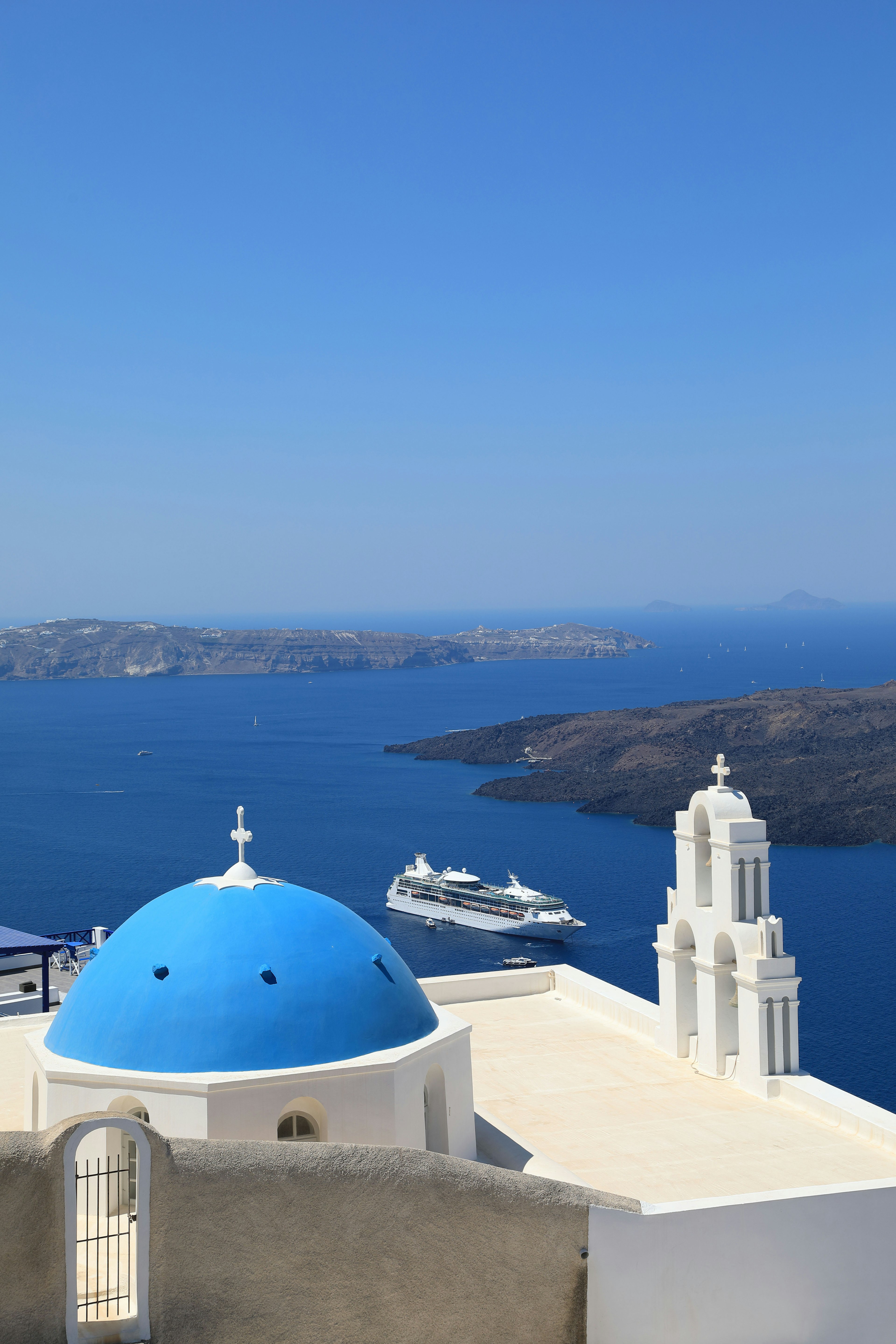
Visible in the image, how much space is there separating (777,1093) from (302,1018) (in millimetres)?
6328

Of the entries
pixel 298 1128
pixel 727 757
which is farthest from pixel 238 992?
pixel 727 757

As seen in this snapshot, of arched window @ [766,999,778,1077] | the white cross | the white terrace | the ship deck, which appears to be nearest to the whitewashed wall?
the white terrace

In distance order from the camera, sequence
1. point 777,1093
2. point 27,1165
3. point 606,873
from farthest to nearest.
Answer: point 606,873, point 777,1093, point 27,1165

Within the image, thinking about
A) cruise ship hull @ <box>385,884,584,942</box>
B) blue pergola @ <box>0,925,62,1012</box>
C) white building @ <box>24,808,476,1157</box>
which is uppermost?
white building @ <box>24,808,476,1157</box>

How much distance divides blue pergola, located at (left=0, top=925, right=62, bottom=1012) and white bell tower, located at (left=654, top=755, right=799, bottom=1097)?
1123 centimetres

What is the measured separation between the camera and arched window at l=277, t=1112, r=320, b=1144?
1023cm

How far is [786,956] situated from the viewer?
14328 mm

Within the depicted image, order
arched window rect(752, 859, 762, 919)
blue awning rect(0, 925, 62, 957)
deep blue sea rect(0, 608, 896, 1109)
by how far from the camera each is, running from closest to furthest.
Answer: arched window rect(752, 859, 762, 919) < blue awning rect(0, 925, 62, 957) < deep blue sea rect(0, 608, 896, 1109)

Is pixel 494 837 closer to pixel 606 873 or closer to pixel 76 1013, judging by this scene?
pixel 606 873

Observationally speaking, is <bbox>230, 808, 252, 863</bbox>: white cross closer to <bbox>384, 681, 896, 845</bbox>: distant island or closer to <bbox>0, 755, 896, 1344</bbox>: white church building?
<bbox>0, 755, 896, 1344</bbox>: white church building

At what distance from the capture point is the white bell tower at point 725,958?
14148 millimetres

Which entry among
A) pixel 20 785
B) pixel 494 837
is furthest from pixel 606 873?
pixel 20 785

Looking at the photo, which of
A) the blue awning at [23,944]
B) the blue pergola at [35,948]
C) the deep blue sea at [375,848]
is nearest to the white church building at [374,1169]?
the blue pergola at [35,948]

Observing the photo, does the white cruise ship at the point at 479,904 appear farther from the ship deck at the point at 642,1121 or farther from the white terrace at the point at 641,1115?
the ship deck at the point at 642,1121
